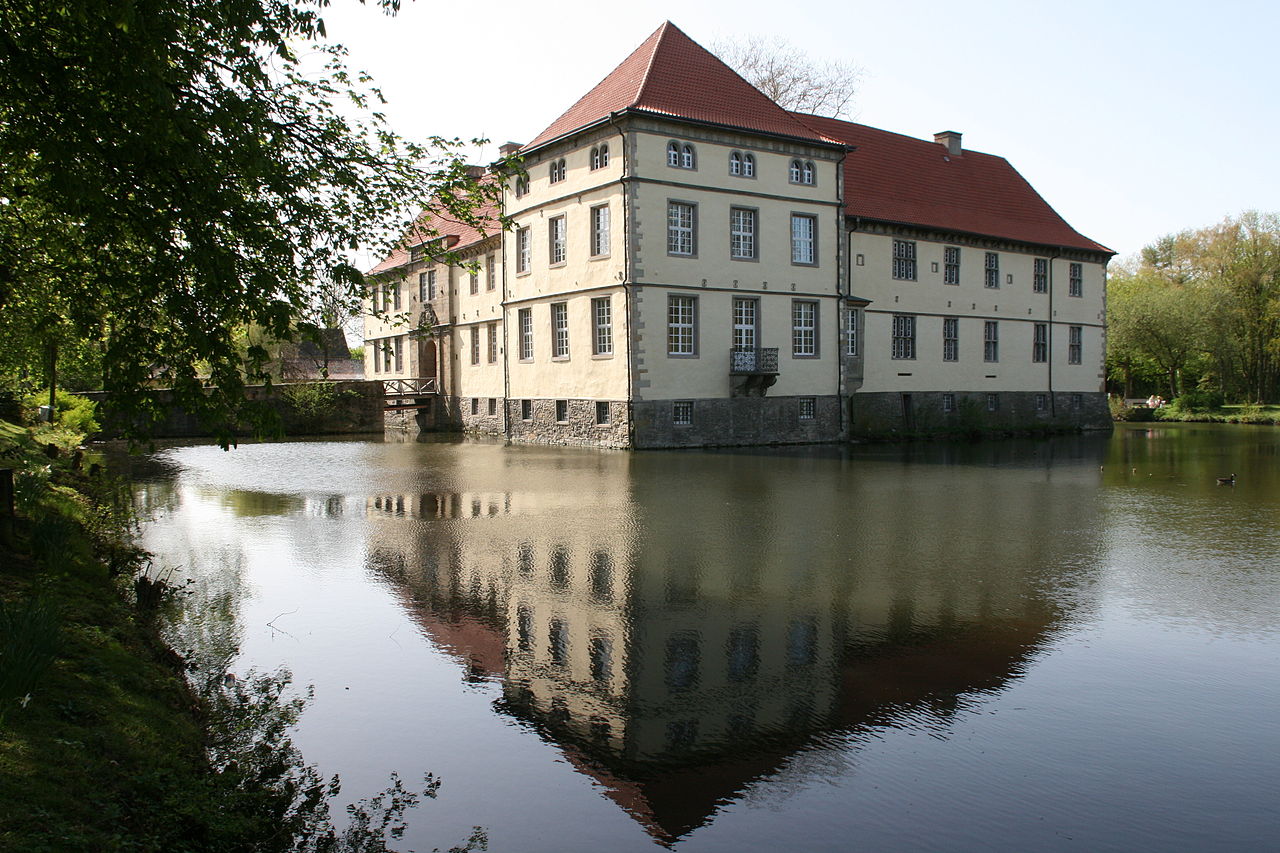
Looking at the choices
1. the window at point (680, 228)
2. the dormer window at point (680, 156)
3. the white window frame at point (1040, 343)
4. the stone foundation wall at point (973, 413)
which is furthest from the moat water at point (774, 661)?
the white window frame at point (1040, 343)

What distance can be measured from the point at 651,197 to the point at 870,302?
10.3m

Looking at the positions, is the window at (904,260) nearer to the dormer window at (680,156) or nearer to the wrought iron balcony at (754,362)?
the wrought iron balcony at (754,362)

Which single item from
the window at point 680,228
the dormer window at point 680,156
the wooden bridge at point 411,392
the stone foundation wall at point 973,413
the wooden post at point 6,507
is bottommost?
the wooden post at point 6,507

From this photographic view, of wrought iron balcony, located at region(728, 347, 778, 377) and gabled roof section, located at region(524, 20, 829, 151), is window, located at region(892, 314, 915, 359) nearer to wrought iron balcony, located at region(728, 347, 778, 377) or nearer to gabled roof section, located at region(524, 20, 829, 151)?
wrought iron balcony, located at region(728, 347, 778, 377)

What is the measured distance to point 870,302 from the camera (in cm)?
3462

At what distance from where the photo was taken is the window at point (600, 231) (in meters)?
29.3

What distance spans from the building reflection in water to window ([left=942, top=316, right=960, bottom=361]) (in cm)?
2057

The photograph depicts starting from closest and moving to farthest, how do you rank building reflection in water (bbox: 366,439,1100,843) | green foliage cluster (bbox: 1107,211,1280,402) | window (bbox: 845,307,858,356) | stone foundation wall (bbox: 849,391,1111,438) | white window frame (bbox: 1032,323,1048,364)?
building reflection in water (bbox: 366,439,1100,843), window (bbox: 845,307,858,356), stone foundation wall (bbox: 849,391,1111,438), white window frame (bbox: 1032,323,1048,364), green foliage cluster (bbox: 1107,211,1280,402)

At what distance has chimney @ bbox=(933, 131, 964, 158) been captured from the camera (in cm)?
4184

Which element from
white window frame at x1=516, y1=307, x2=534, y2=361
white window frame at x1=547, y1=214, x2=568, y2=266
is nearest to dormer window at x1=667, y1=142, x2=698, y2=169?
white window frame at x1=547, y1=214, x2=568, y2=266

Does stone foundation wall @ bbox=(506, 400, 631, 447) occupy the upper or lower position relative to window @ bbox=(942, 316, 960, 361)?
lower

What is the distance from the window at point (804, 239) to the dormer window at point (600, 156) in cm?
660

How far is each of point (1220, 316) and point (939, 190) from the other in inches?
1198

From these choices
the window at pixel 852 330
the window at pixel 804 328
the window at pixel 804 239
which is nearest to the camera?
the window at pixel 804 239
